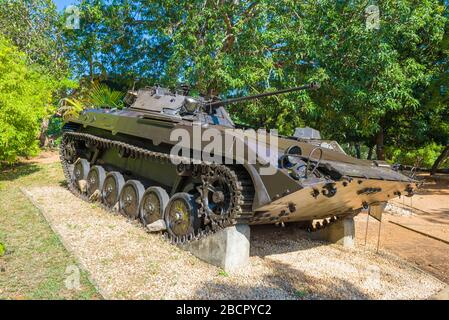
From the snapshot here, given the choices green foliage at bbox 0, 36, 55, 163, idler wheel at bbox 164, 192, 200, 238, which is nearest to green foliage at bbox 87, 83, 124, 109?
green foliage at bbox 0, 36, 55, 163

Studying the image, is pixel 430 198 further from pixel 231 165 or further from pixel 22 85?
pixel 22 85

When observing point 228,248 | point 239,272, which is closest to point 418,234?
point 239,272

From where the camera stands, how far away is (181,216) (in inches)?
245

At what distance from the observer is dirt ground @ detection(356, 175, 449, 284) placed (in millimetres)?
6797

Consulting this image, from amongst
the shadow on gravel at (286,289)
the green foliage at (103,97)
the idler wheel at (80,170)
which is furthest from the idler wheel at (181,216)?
the green foliage at (103,97)

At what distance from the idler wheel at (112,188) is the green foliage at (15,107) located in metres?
4.35

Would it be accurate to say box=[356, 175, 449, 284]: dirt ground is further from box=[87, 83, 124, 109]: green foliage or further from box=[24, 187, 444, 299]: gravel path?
box=[87, 83, 124, 109]: green foliage

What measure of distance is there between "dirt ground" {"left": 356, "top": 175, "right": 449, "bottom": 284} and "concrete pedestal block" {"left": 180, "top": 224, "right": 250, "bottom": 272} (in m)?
3.03

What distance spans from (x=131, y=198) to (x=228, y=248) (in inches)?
117

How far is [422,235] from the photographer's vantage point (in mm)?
8648

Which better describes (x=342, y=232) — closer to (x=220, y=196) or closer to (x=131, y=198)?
(x=220, y=196)

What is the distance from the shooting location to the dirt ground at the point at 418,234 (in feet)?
22.3
